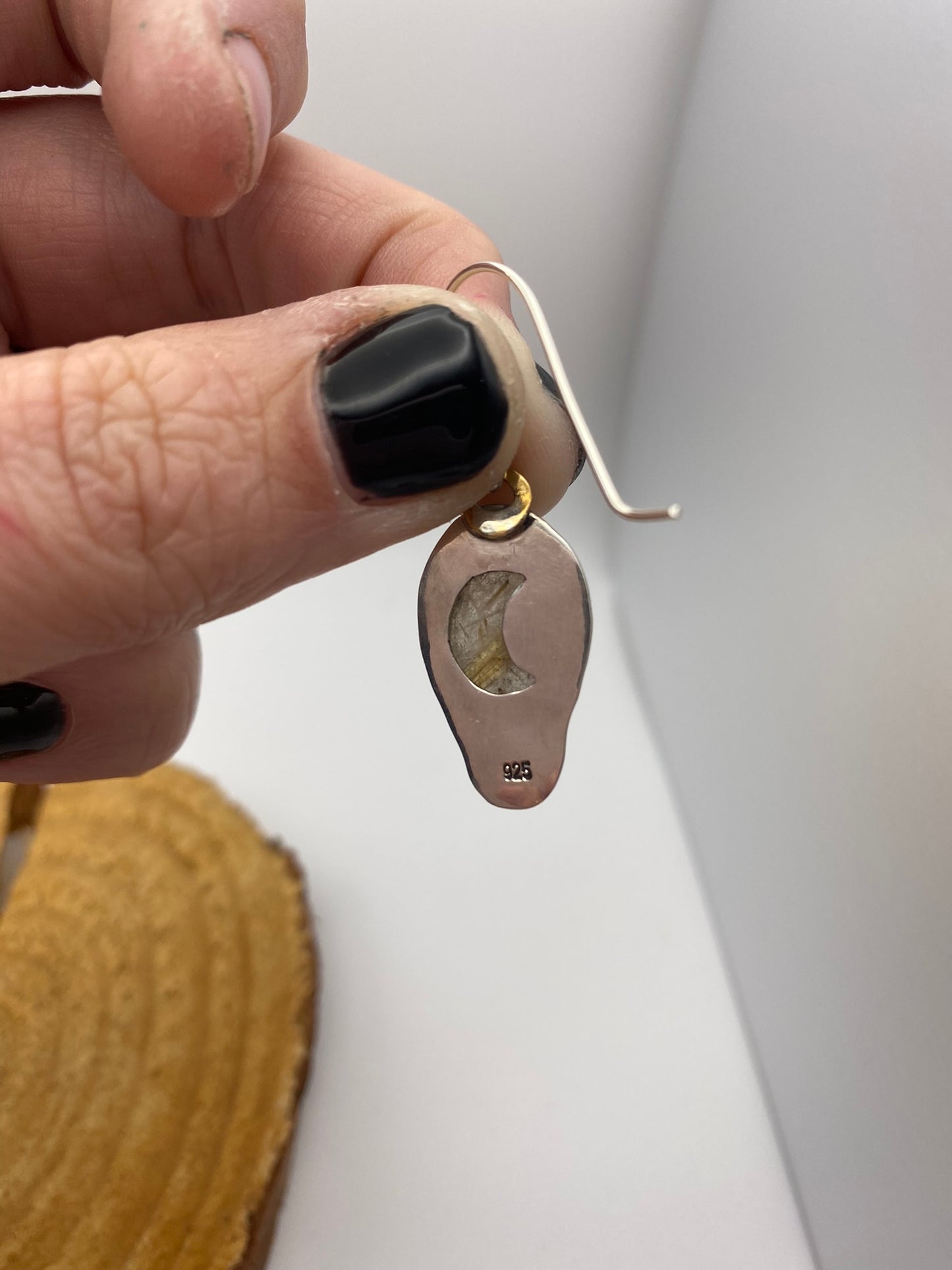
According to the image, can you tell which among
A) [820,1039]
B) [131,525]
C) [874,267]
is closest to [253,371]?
[131,525]

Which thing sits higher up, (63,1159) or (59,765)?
(59,765)

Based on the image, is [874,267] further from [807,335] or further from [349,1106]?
[349,1106]

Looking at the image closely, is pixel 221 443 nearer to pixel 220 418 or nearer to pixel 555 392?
pixel 220 418

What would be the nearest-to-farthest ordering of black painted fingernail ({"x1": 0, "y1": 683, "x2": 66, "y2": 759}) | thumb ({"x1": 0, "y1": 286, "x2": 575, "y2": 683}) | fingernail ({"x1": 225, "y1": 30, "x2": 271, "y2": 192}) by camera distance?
thumb ({"x1": 0, "y1": 286, "x2": 575, "y2": 683}) < fingernail ({"x1": 225, "y1": 30, "x2": 271, "y2": 192}) < black painted fingernail ({"x1": 0, "y1": 683, "x2": 66, "y2": 759})

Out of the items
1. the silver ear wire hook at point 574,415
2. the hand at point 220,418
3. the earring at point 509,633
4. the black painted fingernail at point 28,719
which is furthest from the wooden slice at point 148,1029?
the silver ear wire hook at point 574,415

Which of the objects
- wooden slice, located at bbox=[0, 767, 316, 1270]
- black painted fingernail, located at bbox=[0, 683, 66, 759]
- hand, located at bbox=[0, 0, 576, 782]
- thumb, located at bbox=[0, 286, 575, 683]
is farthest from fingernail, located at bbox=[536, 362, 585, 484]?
wooden slice, located at bbox=[0, 767, 316, 1270]

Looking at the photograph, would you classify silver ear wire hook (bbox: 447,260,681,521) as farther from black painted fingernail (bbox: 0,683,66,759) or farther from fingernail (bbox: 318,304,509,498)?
black painted fingernail (bbox: 0,683,66,759)

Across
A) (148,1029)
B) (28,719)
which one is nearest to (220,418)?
(28,719)

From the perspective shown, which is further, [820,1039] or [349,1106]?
[349,1106]
